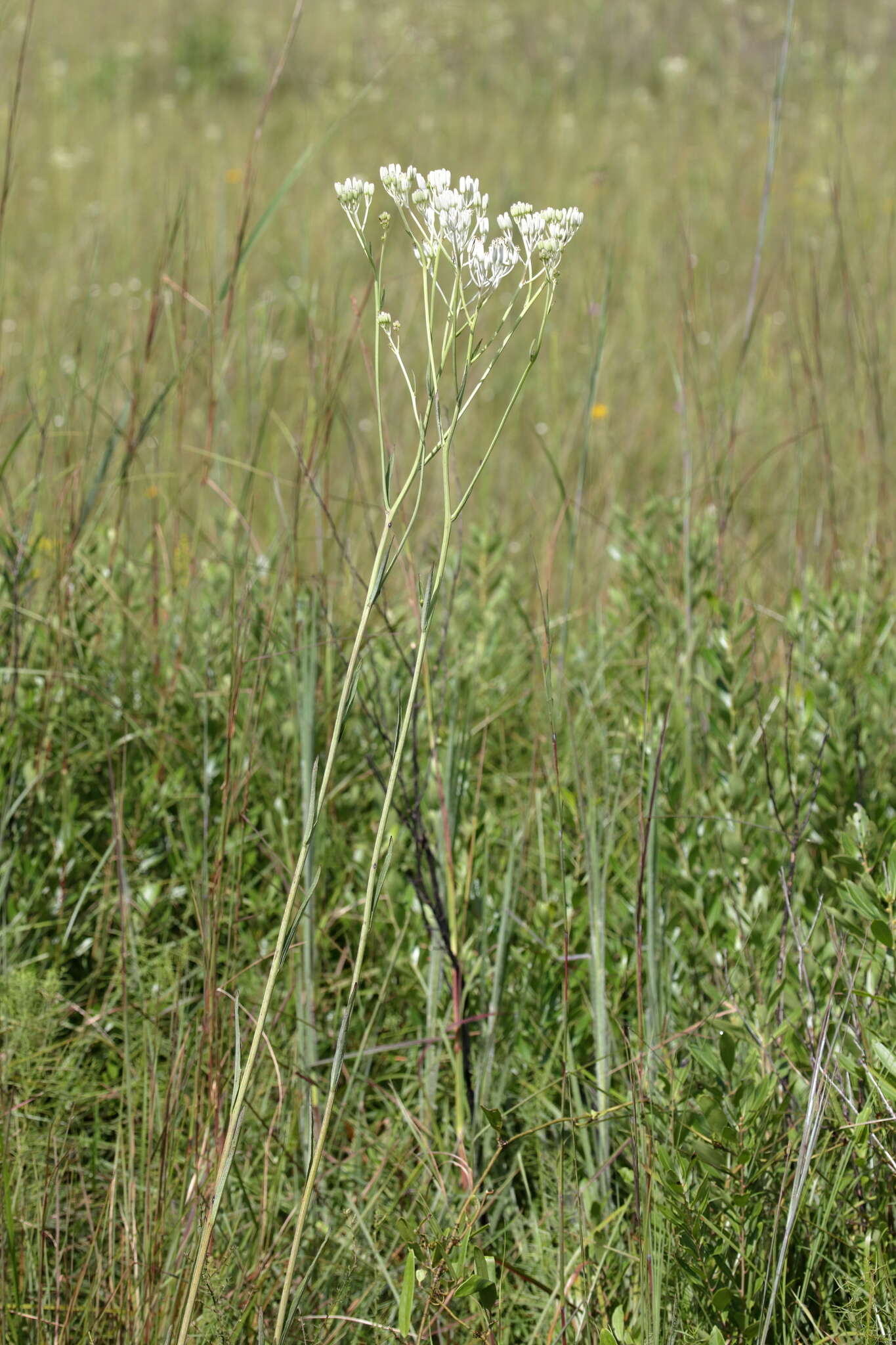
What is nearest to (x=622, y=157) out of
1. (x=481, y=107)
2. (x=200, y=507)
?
(x=481, y=107)

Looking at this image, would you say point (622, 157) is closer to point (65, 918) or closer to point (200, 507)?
point (200, 507)

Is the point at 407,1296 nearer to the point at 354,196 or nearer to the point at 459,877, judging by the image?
the point at 459,877

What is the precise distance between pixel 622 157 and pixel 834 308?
2114mm

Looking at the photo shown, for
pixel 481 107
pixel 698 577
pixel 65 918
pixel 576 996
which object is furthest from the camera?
pixel 481 107

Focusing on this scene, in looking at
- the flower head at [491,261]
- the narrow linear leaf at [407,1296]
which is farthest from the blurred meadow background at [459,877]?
the flower head at [491,261]

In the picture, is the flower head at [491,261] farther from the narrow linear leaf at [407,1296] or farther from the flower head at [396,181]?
the narrow linear leaf at [407,1296]

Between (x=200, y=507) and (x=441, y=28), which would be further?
(x=441, y=28)

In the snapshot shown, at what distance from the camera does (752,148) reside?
5371mm

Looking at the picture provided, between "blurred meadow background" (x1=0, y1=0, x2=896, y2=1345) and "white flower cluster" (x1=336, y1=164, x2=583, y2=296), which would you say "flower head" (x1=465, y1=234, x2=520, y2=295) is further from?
"blurred meadow background" (x1=0, y1=0, x2=896, y2=1345)

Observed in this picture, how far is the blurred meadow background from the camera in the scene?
0.96 m

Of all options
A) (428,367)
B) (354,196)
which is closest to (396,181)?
(354,196)

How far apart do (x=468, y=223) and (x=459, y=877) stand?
77cm

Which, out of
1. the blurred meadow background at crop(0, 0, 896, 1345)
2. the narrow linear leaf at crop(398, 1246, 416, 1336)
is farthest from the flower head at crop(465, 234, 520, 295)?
the narrow linear leaf at crop(398, 1246, 416, 1336)

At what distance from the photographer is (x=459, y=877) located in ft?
4.29
